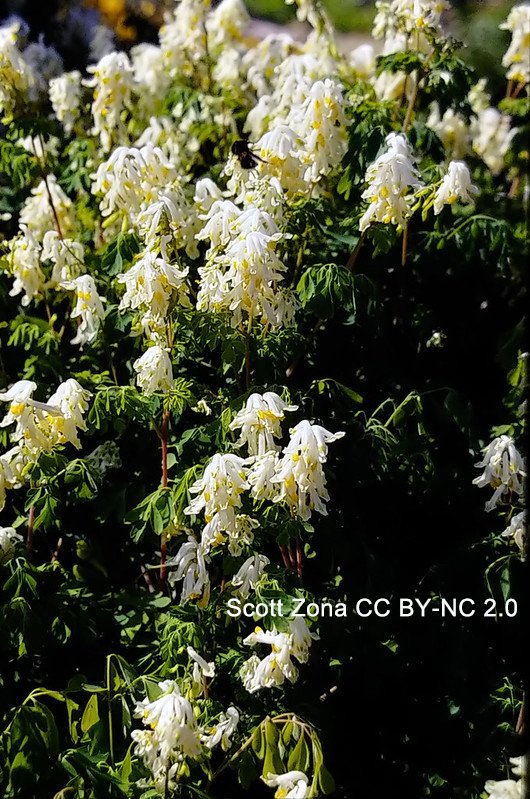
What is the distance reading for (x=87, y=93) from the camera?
4934mm

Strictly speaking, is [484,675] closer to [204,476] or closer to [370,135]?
[204,476]

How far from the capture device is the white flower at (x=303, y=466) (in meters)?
2.49

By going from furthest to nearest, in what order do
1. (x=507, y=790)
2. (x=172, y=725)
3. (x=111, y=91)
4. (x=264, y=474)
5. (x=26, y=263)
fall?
(x=111, y=91) < (x=26, y=263) < (x=264, y=474) < (x=507, y=790) < (x=172, y=725)

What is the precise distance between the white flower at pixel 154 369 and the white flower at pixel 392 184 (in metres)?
0.80

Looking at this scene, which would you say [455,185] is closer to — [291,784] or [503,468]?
[503,468]

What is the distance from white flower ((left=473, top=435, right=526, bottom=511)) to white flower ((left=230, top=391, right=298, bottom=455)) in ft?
2.25

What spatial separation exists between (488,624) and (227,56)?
3000 mm

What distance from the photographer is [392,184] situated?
111 inches

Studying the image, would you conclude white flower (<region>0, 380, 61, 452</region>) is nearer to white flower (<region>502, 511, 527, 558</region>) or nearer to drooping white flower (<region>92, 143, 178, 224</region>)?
drooping white flower (<region>92, 143, 178, 224</region>)

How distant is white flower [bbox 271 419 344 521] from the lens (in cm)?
249

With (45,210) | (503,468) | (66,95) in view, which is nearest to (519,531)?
(503,468)

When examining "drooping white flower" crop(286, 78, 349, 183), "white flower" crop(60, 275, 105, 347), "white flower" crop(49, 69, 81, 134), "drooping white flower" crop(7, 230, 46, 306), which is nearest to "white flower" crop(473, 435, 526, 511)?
"drooping white flower" crop(286, 78, 349, 183)

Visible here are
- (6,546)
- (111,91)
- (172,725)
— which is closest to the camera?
(172,725)

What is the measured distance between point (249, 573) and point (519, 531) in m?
0.82
